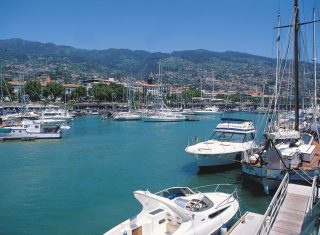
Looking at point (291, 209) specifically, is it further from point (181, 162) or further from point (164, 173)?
point (181, 162)

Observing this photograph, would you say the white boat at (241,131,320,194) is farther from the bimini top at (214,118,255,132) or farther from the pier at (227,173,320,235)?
the bimini top at (214,118,255,132)

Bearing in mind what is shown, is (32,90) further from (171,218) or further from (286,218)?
(286,218)

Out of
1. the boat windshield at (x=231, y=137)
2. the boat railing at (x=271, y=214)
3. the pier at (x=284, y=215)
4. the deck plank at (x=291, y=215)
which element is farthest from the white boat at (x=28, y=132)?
the deck plank at (x=291, y=215)

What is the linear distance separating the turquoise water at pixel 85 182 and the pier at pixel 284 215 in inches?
202

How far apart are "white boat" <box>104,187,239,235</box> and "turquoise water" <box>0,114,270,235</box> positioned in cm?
482

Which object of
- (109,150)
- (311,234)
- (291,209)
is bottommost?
(109,150)

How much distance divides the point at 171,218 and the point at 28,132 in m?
50.7

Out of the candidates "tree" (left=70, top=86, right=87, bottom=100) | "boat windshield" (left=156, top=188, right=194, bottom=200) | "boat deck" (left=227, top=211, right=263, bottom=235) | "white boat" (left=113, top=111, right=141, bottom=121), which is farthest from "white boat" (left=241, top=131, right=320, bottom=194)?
"tree" (left=70, top=86, right=87, bottom=100)

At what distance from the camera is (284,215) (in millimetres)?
14391

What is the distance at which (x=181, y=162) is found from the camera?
125ft

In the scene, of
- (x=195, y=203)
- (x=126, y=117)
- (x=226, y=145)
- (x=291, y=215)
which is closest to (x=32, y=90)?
(x=126, y=117)

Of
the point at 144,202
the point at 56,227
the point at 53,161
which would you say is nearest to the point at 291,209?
the point at 144,202

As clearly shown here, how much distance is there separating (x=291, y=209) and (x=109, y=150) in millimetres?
37036

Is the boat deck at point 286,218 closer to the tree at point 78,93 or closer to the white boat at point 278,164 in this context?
the white boat at point 278,164
